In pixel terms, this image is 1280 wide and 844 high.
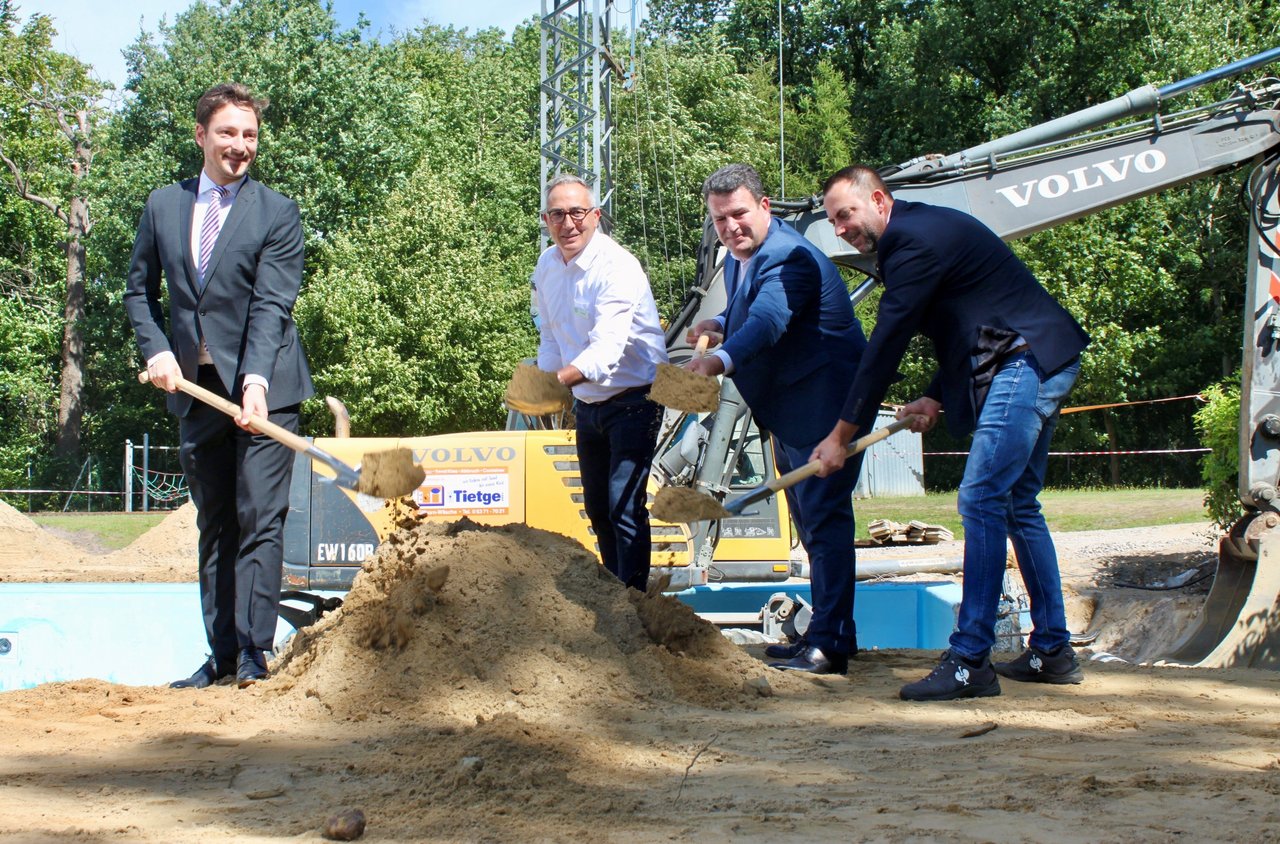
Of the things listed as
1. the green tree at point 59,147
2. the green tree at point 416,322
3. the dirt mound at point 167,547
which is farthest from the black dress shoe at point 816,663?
the green tree at point 59,147

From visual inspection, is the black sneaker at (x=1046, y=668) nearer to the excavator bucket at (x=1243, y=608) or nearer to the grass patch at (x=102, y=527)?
the excavator bucket at (x=1243, y=608)

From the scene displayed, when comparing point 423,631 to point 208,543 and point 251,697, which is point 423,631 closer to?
point 251,697

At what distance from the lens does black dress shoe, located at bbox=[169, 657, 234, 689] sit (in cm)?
463

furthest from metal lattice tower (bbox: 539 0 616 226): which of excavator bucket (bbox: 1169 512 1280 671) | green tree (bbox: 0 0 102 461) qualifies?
green tree (bbox: 0 0 102 461)

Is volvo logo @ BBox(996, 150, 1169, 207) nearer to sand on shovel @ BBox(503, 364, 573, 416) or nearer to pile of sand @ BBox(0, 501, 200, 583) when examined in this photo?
sand on shovel @ BBox(503, 364, 573, 416)

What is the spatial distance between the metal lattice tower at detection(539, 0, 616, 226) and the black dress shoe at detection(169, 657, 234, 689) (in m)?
12.7

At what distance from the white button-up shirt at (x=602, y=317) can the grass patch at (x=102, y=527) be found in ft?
48.6

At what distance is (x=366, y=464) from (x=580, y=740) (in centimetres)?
150

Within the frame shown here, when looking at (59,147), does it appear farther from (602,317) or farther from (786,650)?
(786,650)

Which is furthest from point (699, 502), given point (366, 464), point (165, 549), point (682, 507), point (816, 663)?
point (165, 549)

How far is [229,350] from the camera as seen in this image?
15.2 ft

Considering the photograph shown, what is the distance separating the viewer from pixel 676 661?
4355 millimetres

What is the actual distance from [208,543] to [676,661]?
1897 mm

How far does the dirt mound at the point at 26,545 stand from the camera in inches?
618
